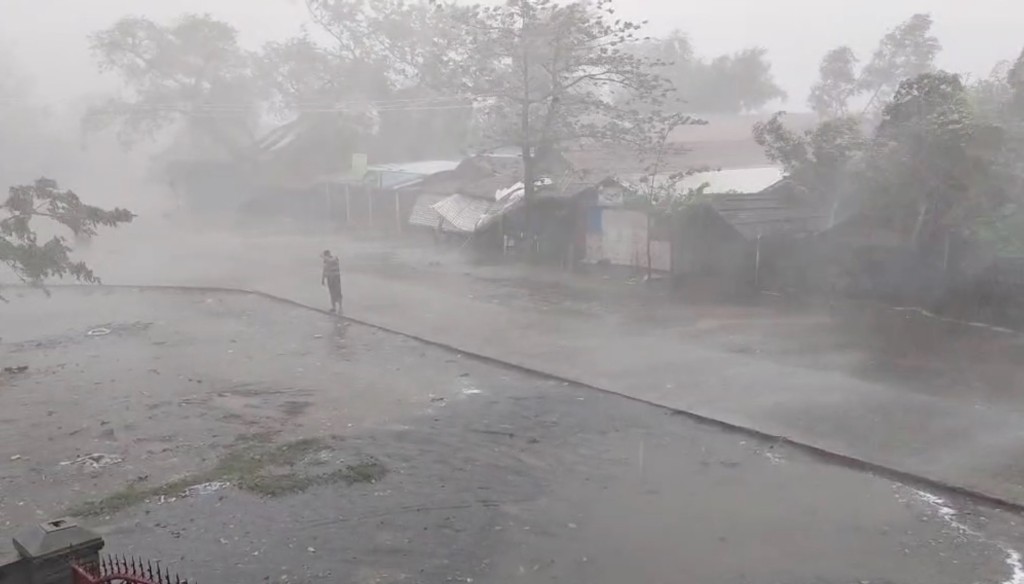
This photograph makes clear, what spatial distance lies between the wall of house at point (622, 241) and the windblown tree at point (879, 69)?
38.1 feet

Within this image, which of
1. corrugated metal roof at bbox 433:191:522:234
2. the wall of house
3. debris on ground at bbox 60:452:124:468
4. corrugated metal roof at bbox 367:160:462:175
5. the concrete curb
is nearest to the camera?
the concrete curb

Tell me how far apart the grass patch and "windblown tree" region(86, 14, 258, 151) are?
115 ft

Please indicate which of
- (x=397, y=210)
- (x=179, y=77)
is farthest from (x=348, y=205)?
(x=179, y=77)

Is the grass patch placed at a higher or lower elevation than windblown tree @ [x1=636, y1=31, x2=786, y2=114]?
lower

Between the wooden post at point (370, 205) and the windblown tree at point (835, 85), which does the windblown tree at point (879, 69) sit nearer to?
the windblown tree at point (835, 85)

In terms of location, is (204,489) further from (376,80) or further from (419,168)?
(376,80)

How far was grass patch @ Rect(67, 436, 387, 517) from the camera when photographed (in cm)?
781

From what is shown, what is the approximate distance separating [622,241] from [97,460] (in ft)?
44.6

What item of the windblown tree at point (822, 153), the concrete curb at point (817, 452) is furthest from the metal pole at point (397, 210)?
the concrete curb at point (817, 452)

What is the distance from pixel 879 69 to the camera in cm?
2877

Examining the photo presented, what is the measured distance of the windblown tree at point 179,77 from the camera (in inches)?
1554

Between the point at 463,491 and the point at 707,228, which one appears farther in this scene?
the point at 707,228

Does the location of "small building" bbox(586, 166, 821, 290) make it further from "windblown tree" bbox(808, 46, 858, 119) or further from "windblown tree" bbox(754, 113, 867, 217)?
"windblown tree" bbox(808, 46, 858, 119)

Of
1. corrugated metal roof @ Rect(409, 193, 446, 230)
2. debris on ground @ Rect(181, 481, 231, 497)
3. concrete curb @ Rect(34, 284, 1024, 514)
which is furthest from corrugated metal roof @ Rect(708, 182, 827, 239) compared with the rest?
corrugated metal roof @ Rect(409, 193, 446, 230)
